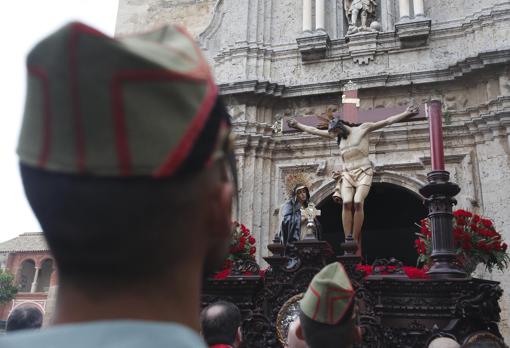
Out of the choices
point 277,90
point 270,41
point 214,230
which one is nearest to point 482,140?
point 277,90

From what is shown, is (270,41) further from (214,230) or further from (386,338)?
(214,230)

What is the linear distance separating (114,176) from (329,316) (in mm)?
1478

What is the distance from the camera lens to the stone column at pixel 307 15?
1127cm

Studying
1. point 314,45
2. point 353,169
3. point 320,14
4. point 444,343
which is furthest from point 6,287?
point 444,343

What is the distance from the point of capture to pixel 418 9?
10.6 metres

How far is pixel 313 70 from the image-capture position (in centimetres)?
1094

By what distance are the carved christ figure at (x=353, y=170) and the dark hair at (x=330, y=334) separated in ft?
16.0

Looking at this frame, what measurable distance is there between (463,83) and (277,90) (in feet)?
12.2

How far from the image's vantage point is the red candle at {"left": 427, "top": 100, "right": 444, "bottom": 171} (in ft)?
13.3

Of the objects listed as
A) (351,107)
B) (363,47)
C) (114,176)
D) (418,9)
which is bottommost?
(114,176)

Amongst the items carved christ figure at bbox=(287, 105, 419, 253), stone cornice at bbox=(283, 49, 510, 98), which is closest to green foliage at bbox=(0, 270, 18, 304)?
stone cornice at bbox=(283, 49, 510, 98)

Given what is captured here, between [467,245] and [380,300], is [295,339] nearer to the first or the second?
[380,300]

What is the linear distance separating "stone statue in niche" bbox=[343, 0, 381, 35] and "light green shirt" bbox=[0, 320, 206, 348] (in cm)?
1081

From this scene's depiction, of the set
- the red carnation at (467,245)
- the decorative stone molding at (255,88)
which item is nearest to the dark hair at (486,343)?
the red carnation at (467,245)
